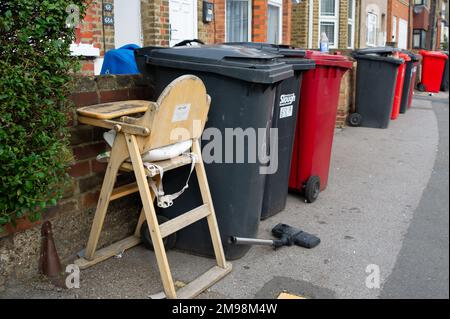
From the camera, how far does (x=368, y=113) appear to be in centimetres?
953

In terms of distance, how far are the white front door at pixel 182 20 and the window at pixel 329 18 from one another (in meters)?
8.26

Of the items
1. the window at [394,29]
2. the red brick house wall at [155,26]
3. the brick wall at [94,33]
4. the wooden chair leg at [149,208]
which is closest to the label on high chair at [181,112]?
the wooden chair leg at [149,208]

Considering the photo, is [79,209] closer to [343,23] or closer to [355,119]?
[355,119]

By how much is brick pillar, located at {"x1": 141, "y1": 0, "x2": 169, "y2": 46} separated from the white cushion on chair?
13.0ft

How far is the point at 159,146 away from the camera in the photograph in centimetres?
303

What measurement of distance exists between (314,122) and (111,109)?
7.42 ft

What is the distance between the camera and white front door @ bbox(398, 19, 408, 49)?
78.4ft

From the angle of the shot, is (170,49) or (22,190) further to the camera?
(170,49)

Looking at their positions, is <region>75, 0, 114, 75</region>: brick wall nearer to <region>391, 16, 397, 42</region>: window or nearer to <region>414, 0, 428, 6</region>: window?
<region>391, 16, 397, 42</region>: window

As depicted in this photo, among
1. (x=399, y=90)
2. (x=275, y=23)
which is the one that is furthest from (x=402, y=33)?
(x=275, y=23)

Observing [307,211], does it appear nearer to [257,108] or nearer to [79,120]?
[257,108]

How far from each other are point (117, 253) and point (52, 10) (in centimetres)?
176
